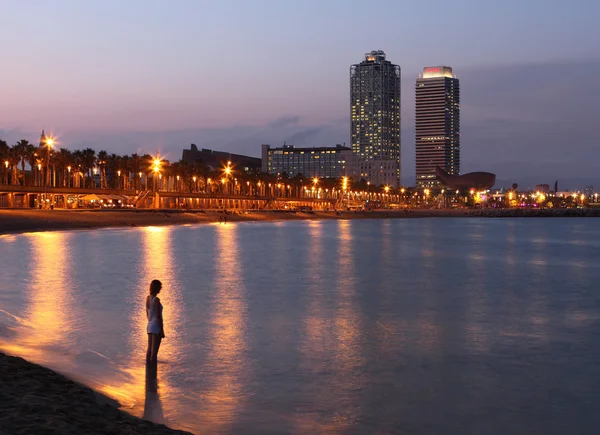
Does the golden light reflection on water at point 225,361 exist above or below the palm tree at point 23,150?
below

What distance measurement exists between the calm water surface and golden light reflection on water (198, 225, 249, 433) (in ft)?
0.16

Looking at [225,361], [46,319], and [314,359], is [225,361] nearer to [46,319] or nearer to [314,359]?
[314,359]

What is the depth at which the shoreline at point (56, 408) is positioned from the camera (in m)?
8.23

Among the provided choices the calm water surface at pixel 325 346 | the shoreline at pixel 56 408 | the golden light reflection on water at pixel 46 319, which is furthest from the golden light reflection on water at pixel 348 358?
the golden light reflection on water at pixel 46 319

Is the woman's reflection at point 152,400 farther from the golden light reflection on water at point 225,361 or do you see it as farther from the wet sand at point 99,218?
the wet sand at point 99,218

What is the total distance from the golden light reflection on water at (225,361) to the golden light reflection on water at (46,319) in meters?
3.31

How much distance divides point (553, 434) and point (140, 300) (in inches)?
688

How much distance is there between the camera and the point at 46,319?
19672 mm

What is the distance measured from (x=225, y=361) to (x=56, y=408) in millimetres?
5776

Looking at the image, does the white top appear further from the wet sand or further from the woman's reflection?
the wet sand

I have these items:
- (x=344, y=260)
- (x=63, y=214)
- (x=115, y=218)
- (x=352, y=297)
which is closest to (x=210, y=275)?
(x=352, y=297)

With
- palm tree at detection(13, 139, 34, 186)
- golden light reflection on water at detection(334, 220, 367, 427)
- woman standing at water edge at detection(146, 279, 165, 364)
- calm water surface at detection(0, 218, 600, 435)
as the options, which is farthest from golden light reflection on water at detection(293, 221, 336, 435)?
palm tree at detection(13, 139, 34, 186)

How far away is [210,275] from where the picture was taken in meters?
35.1

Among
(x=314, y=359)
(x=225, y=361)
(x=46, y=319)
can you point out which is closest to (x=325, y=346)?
(x=314, y=359)
